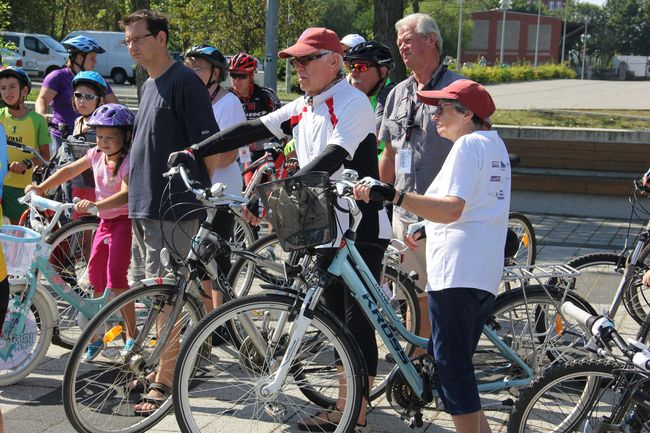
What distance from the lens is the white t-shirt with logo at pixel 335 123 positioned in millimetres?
4453

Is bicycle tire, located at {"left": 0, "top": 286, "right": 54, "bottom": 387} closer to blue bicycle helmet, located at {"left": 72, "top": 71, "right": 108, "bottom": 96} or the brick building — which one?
blue bicycle helmet, located at {"left": 72, "top": 71, "right": 108, "bottom": 96}

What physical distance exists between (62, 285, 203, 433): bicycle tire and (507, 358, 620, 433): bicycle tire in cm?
173

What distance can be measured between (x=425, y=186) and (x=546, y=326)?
3.75 ft

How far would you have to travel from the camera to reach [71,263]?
6.49m

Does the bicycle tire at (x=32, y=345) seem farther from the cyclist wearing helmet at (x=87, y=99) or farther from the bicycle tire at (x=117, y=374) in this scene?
the cyclist wearing helmet at (x=87, y=99)

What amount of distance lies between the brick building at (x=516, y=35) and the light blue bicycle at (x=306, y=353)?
362 ft

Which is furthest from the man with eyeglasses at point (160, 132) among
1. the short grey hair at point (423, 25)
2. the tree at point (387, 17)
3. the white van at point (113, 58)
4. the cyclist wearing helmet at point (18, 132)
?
the white van at point (113, 58)

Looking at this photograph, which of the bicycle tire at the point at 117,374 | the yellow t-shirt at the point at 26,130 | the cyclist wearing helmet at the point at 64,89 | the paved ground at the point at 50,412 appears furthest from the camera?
the cyclist wearing helmet at the point at 64,89

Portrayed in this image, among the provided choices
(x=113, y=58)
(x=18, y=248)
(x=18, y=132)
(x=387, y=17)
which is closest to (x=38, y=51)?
(x=113, y=58)

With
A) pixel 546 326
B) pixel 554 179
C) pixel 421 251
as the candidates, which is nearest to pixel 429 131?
pixel 421 251

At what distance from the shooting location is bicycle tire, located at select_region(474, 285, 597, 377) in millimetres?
4707

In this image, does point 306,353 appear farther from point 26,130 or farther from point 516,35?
point 516,35

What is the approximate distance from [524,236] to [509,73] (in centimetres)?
5014

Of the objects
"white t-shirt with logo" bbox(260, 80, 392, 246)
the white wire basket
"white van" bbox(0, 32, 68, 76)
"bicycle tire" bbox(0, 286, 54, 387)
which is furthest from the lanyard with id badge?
"white van" bbox(0, 32, 68, 76)
